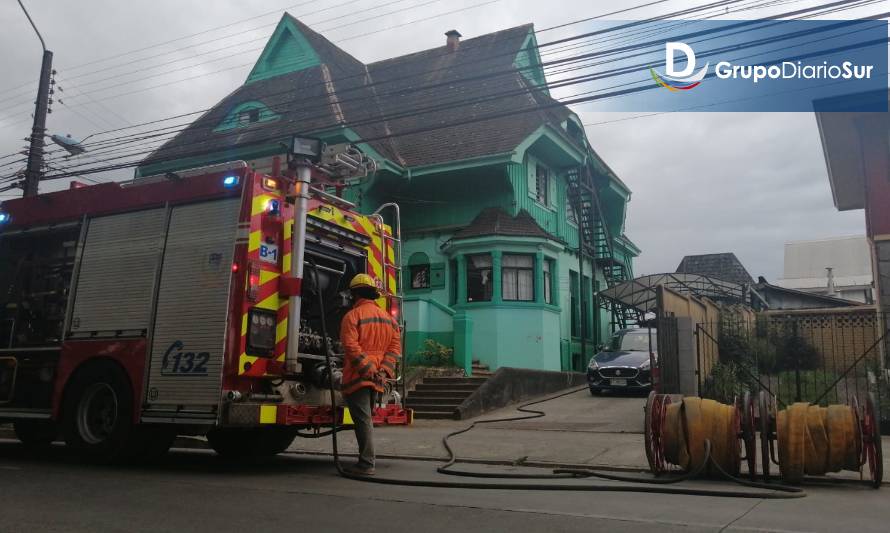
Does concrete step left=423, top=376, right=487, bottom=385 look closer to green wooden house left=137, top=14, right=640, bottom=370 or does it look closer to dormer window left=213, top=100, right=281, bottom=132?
green wooden house left=137, top=14, right=640, bottom=370

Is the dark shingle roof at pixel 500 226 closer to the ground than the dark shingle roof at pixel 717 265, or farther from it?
closer to the ground

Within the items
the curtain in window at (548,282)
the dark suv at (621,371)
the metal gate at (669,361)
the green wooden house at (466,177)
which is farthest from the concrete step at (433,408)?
the curtain in window at (548,282)

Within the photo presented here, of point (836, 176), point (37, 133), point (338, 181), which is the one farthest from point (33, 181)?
point (836, 176)

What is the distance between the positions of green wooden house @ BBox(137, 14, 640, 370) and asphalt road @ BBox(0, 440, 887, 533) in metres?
11.7

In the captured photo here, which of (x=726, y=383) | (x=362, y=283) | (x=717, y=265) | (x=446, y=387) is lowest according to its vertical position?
(x=446, y=387)

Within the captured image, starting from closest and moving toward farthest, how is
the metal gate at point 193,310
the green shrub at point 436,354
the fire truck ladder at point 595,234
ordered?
the metal gate at point 193,310 < the green shrub at point 436,354 < the fire truck ladder at point 595,234

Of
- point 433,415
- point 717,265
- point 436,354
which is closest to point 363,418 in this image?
point 433,415

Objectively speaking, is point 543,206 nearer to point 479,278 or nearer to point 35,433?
point 479,278

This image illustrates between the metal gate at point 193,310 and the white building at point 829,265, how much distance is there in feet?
147

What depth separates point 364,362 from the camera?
698 cm

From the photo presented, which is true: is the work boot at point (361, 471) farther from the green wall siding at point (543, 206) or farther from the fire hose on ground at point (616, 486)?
the green wall siding at point (543, 206)

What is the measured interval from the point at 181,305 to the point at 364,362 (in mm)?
1882

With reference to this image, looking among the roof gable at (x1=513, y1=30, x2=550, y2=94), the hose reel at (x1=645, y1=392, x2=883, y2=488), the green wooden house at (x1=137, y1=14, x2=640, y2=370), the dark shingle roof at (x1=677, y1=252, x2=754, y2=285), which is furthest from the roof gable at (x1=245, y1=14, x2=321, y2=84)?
the dark shingle roof at (x1=677, y1=252, x2=754, y2=285)

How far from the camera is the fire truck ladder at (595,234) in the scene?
24953 mm
